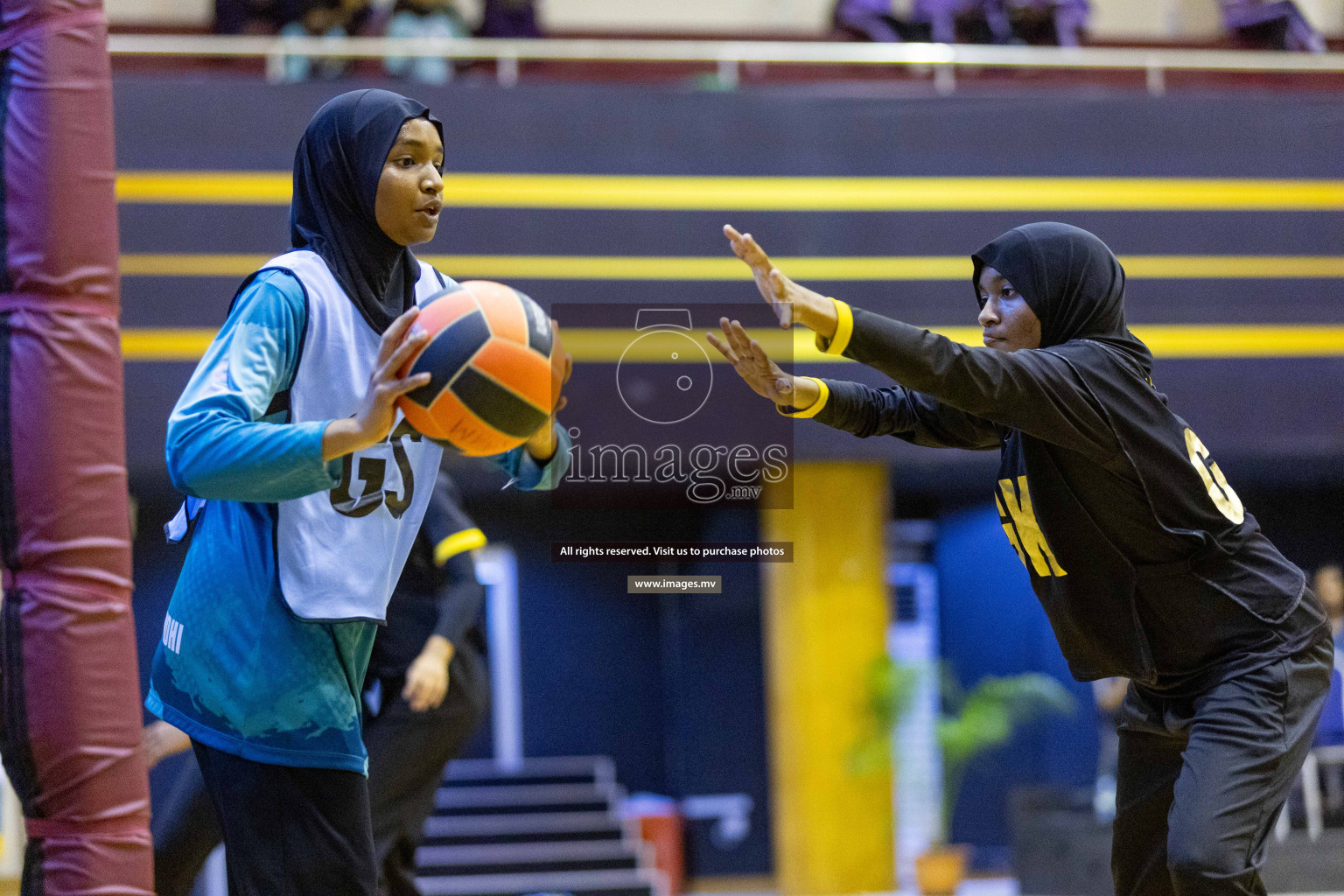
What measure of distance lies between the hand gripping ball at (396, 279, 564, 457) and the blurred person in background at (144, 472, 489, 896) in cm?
159

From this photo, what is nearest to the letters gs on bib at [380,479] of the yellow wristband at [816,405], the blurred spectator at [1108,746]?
the yellow wristband at [816,405]

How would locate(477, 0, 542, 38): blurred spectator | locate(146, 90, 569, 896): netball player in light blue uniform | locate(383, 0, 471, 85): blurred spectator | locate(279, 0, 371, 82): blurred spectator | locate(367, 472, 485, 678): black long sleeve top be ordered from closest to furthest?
locate(146, 90, 569, 896): netball player in light blue uniform → locate(367, 472, 485, 678): black long sleeve top → locate(383, 0, 471, 85): blurred spectator → locate(279, 0, 371, 82): blurred spectator → locate(477, 0, 542, 38): blurred spectator

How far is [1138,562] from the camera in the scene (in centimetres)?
295

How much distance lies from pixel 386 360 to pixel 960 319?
5912mm

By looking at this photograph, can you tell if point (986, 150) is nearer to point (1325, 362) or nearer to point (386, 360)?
point (1325, 362)

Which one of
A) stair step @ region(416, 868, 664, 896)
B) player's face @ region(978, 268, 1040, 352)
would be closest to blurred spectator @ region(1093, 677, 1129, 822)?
stair step @ region(416, 868, 664, 896)

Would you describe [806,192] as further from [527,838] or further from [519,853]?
[527,838]

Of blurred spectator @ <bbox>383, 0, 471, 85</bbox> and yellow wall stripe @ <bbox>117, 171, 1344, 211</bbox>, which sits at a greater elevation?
blurred spectator @ <bbox>383, 0, 471, 85</bbox>

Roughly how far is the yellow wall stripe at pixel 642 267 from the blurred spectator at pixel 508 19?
5.21 feet

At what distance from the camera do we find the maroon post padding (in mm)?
2264

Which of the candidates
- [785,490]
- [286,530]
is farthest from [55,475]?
[785,490]

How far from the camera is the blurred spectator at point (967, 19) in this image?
27.1 ft

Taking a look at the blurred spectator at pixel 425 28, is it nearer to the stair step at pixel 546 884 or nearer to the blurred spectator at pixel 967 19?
the blurred spectator at pixel 967 19

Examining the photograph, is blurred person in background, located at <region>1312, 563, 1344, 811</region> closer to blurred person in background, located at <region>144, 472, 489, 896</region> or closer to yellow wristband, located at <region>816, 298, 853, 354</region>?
blurred person in background, located at <region>144, 472, 489, 896</region>
